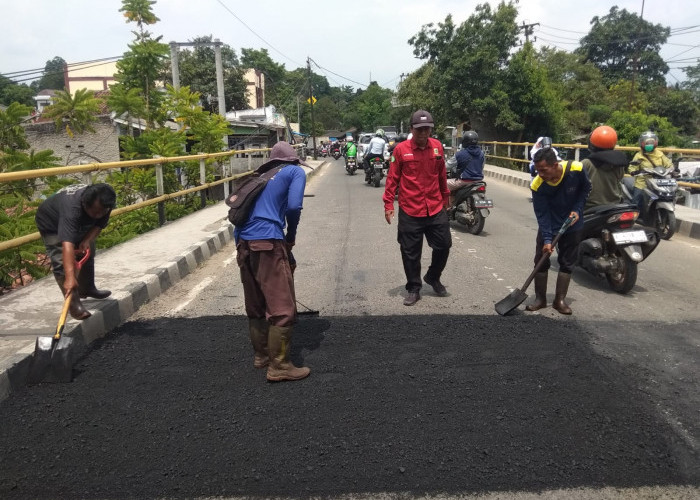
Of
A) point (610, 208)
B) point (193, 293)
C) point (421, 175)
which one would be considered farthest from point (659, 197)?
point (193, 293)

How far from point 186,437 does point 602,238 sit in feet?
14.7

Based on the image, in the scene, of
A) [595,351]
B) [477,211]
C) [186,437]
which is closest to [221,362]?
[186,437]

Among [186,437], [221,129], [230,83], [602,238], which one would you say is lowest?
A: [186,437]

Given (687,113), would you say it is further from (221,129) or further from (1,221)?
(1,221)

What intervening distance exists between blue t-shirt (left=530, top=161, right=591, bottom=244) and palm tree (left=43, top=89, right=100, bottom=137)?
319 inches

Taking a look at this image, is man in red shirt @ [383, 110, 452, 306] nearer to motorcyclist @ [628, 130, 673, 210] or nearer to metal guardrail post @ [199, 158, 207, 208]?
motorcyclist @ [628, 130, 673, 210]

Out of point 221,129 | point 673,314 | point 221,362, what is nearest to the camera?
point 221,362

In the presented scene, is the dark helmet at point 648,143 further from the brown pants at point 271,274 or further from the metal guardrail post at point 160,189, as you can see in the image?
the metal guardrail post at point 160,189

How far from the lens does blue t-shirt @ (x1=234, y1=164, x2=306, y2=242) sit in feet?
11.7

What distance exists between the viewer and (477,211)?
8.86 meters

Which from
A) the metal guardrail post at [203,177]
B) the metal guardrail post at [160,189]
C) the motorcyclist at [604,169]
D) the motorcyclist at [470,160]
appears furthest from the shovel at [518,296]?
the metal guardrail post at [203,177]

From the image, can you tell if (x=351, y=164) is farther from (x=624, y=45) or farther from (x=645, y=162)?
(x=624, y=45)

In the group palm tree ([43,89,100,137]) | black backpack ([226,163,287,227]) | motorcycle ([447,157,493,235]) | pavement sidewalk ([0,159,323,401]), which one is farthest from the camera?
palm tree ([43,89,100,137])

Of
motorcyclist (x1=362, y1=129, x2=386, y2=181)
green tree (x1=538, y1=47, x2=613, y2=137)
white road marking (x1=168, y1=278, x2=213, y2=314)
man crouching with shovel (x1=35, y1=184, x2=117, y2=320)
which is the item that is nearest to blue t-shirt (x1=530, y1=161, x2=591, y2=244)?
white road marking (x1=168, y1=278, x2=213, y2=314)
